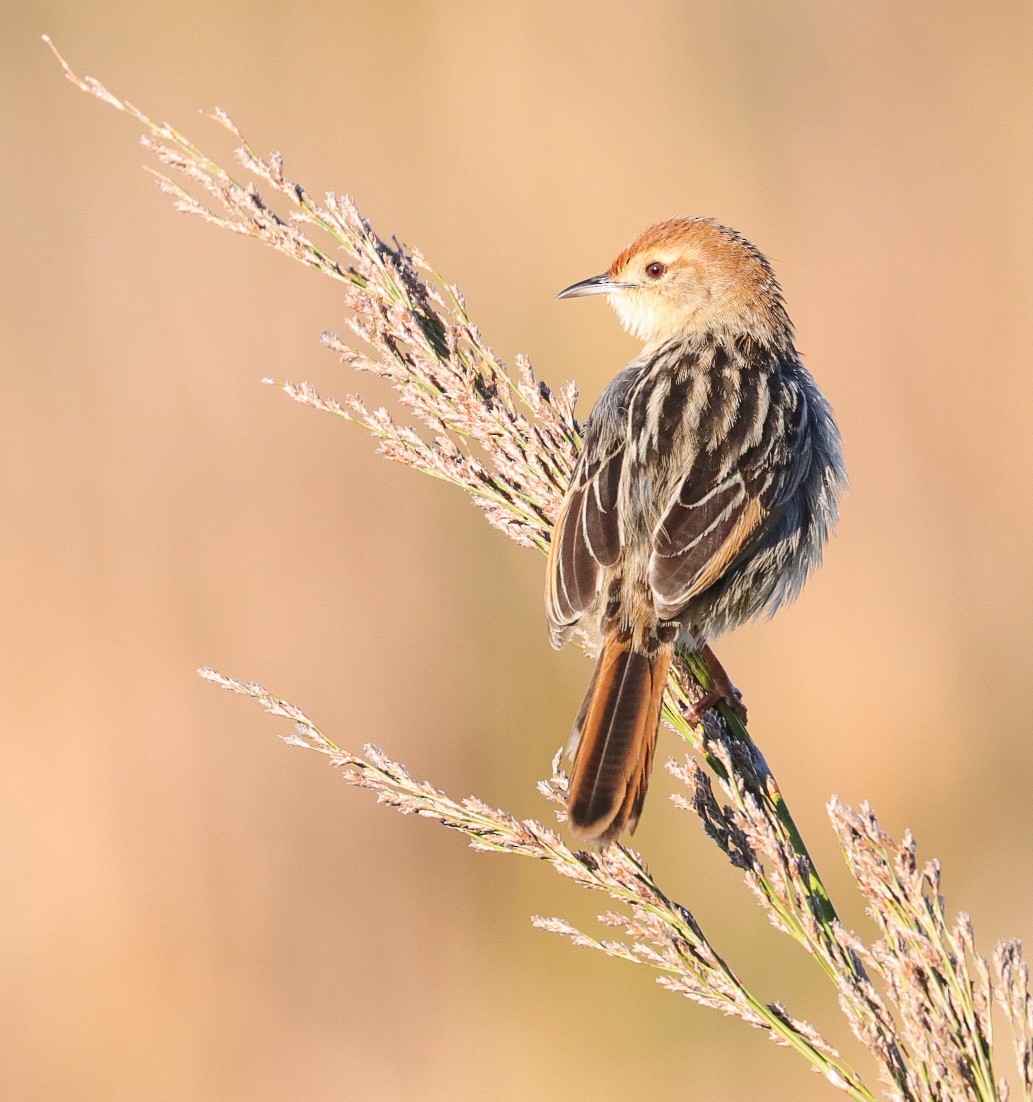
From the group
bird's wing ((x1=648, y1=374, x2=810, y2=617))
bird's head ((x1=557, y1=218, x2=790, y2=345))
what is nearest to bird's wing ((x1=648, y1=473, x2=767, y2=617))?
bird's wing ((x1=648, y1=374, x2=810, y2=617))

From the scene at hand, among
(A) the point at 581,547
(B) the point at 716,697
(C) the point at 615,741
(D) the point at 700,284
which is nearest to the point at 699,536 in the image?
(A) the point at 581,547

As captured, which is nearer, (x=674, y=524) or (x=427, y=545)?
(x=674, y=524)

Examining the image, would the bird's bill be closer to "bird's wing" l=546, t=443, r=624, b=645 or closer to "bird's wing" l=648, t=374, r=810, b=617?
"bird's wing" l=648, t=374, r=810, b=617

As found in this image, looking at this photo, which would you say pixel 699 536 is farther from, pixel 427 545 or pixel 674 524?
pixel 427 545

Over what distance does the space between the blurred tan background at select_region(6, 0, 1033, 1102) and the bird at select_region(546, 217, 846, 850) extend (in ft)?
7.60

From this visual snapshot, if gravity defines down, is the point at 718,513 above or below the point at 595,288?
below

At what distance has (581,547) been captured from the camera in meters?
3.81

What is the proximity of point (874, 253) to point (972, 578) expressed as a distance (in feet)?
5.87

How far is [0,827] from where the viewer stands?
19.6ft

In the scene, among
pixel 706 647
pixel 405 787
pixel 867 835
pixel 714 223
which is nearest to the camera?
pixel 867 835

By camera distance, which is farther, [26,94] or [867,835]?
[26,94]

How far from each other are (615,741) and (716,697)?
1.45 feet

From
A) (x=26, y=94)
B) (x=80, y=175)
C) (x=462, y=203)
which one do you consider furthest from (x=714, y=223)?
(x=26, y=94)

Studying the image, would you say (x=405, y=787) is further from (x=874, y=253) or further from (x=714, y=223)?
(x=874, y=253)
